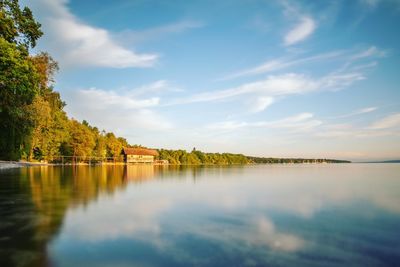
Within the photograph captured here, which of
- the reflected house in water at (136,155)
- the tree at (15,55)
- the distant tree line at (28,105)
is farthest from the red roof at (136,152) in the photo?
the tree at (15,55)

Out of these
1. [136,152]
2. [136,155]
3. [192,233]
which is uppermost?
[136,152]

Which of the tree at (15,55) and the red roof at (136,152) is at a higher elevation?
the tree at (15,55)

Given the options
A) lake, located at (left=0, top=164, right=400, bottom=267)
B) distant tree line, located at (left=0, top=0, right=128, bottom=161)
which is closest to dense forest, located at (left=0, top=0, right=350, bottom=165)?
distant tree line, located at (left=0, top=0, right=128, bottom=161)

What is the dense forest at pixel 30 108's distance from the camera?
19781mm

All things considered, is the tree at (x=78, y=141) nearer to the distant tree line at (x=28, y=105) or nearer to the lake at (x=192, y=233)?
the distant tree line at (x=28, y=105)

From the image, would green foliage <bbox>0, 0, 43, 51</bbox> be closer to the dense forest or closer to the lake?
the dense forest

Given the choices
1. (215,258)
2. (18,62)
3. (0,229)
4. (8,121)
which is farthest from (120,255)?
(8,121)

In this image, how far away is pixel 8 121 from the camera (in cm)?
Answer: 3850

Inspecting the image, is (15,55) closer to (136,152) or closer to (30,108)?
(30,108)

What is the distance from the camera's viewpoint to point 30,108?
41969 millimetres

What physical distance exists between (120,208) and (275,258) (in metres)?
8.45

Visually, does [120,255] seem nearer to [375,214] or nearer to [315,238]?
[315,238]

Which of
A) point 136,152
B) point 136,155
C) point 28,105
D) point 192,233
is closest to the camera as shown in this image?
point 192,233

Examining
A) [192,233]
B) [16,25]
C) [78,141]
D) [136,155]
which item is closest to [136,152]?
[136,155]
